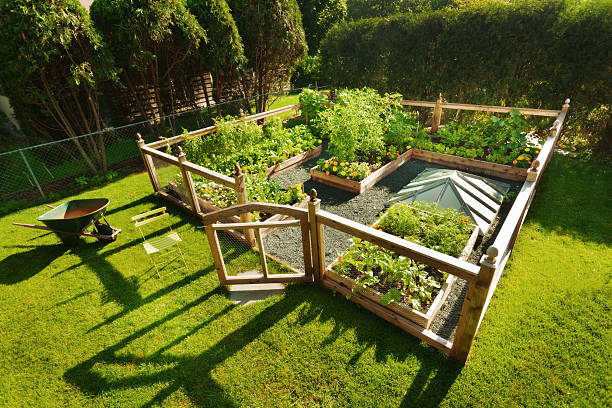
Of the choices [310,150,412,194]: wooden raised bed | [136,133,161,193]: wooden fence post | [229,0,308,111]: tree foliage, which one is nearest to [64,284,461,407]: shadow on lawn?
[310,150,412,194]: wooden raised bed

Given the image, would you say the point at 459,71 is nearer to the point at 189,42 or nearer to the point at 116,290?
the point at 189,42

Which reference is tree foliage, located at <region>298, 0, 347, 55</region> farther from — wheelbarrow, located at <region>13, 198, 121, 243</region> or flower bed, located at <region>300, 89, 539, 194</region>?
wheelbarrow, located at <region>13, 198, 121, 243</region>

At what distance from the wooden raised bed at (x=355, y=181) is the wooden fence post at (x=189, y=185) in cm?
285

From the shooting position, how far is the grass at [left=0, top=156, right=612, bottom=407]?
9.73ft

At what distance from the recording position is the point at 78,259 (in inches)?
201

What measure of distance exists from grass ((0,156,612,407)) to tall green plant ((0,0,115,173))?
441 centimetres

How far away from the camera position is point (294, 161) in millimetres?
8109

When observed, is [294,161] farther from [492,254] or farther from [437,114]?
[492,254]

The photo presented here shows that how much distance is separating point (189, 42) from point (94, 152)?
4330 millimetres

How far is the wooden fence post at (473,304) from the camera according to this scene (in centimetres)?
244

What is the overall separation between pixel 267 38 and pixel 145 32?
182 inches

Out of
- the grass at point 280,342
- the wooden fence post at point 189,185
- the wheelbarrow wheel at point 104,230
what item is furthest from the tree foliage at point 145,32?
the grass at point 280,342

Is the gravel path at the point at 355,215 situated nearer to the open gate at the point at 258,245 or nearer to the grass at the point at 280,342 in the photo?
the open gate at the point at 258,245

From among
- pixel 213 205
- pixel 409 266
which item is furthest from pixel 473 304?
pixel 213 205
